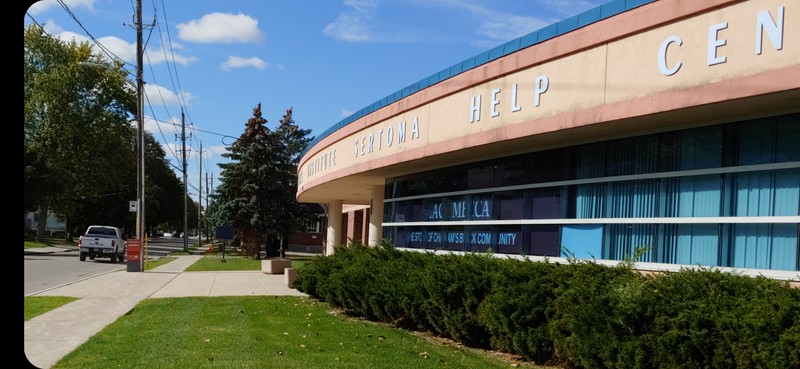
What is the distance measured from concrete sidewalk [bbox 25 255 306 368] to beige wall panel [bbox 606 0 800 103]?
7206 millimetres

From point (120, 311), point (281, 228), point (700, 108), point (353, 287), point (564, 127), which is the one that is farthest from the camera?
point (281, 228)

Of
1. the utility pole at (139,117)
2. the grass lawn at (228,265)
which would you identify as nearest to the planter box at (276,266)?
the grass lawn at (228,265)

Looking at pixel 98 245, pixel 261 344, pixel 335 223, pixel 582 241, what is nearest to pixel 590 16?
pixel 582 241

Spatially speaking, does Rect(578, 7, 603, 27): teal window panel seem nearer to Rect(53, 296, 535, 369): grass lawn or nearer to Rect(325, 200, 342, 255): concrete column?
Rect(53, 296, 535, 369): grass lawn

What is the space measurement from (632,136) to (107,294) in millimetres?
13175

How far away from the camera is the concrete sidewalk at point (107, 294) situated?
9.63m

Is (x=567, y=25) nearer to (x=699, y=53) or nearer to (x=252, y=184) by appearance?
(x=699, y=53)

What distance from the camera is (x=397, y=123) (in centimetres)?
1409

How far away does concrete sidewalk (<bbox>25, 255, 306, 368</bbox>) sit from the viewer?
379 inches

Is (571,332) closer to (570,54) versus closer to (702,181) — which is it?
(702,181)

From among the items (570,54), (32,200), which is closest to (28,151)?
(32,200)

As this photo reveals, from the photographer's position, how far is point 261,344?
936 centimetres

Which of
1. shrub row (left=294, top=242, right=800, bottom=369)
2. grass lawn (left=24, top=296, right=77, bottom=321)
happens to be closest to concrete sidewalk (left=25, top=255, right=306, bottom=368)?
grass lawn (left=24, top=296, right=77, bottom=321)
